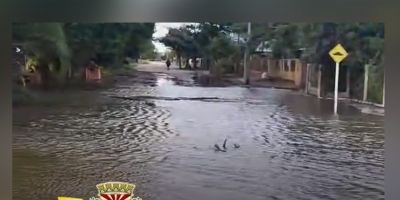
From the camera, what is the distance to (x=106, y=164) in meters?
4.07

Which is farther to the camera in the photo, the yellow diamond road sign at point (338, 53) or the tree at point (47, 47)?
the tree at point (47, 47)

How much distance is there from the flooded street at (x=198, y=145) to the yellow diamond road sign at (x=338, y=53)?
→ 34 centimetres

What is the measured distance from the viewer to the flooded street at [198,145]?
3.98 metres

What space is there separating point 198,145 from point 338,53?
4.11 ft

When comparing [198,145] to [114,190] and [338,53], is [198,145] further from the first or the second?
[338,53]

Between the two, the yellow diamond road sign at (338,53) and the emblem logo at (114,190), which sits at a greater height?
the yellow diamond road sign at (338,53)

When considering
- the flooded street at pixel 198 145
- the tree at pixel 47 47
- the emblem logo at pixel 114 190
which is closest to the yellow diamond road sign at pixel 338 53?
the flooded street at pixel 198 145

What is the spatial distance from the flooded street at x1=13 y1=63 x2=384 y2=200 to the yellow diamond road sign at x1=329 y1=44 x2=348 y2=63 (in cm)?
34

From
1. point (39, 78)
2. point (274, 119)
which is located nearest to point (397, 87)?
point (274, 119)

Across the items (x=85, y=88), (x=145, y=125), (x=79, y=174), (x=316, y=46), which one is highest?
(x=316, y=46)

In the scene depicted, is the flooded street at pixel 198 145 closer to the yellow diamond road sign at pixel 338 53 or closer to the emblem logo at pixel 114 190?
the emblem logo at pixel 114 190

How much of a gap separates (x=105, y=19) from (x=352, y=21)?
1.84 m

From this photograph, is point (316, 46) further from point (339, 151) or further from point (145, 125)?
point (145, 125)

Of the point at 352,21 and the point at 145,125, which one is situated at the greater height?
the point at 352,21
